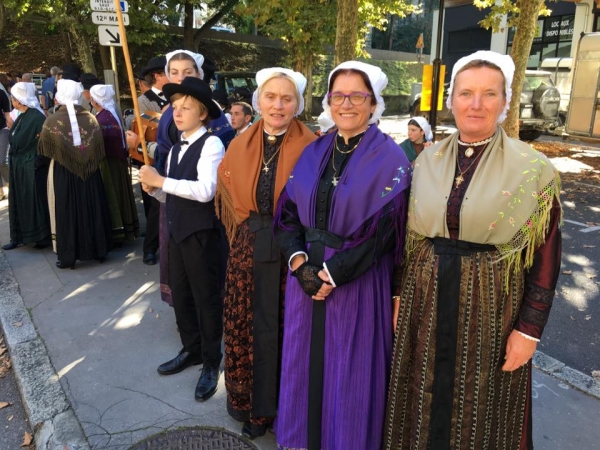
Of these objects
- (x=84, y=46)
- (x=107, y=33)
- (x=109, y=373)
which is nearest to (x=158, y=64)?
(x=107, y=33)

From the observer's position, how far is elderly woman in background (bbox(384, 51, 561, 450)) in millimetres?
1962

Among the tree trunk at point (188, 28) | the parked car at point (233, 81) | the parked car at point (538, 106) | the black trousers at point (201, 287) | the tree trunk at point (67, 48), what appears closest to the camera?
the black trousers at point (201, 287)

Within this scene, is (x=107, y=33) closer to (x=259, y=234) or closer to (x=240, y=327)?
(x=259, y=234)

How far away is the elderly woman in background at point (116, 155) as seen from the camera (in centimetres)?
565

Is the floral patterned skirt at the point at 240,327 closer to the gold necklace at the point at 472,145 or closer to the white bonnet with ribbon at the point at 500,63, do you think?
the gold necklace at the point at 472,145

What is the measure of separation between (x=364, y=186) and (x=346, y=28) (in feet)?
26.5

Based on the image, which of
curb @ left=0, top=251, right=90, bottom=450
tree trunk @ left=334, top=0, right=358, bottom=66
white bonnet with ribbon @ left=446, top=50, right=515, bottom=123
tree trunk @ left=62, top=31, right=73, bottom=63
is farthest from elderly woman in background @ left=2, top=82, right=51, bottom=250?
tree trunk @ left=62, top=31, right=73, bottom=63

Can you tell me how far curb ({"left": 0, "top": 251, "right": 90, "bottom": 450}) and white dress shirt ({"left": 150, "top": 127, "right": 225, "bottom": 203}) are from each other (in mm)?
1541

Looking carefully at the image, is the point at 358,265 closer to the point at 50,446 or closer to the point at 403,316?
the point at 403,316

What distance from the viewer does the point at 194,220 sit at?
3021mm

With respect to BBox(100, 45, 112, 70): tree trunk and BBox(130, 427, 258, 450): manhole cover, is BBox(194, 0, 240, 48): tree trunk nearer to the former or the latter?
BBox(100, 45, 112, 70): tree trunk

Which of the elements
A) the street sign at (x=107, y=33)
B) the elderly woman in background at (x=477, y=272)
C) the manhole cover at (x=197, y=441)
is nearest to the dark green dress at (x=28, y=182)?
the street sign at (x=107, y=33)

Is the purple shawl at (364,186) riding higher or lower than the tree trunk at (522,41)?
lower

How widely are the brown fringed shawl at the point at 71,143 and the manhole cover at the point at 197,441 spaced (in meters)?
3.38
